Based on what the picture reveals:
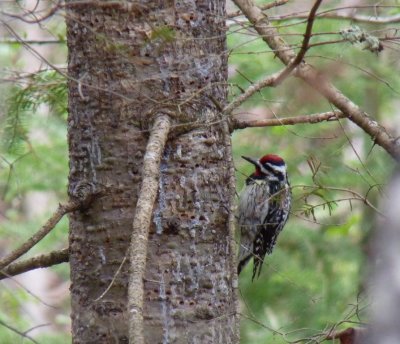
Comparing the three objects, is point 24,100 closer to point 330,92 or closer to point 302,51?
point 330,92

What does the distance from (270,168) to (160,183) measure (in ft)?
8.67

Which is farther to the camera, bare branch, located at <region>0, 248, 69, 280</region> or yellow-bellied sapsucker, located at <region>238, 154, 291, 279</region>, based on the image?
yellow-bellied sapsucker, located at <region>238, 154, 291, 279</region>

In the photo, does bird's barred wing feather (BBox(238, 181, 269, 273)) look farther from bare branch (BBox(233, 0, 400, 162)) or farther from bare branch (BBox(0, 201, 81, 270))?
bare branch (BBox(0, 201, 81, 270))

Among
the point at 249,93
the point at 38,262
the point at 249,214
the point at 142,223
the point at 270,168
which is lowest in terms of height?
the point at 142,223

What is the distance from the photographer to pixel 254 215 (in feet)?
18.0

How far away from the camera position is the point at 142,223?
223cm

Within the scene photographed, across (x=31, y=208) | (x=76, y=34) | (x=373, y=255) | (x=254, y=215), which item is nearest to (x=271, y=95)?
(x=254, y=215)

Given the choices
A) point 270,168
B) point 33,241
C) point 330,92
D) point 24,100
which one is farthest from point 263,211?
point 33,241

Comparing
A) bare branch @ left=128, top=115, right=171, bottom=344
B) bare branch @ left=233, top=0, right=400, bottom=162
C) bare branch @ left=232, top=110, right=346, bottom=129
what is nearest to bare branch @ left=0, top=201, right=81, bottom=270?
bare branch @ left=128, top=115, right=171, bottom=344

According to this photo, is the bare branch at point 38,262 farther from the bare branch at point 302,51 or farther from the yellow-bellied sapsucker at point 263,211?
the yellow-bellied sapsucker at point 263,211

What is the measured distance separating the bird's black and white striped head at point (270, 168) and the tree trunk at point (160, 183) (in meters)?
2.45

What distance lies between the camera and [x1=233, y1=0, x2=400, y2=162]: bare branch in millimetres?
2686

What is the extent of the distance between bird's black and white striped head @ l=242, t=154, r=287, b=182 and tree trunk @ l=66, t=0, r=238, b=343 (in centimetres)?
245

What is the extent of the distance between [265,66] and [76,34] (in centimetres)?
287
